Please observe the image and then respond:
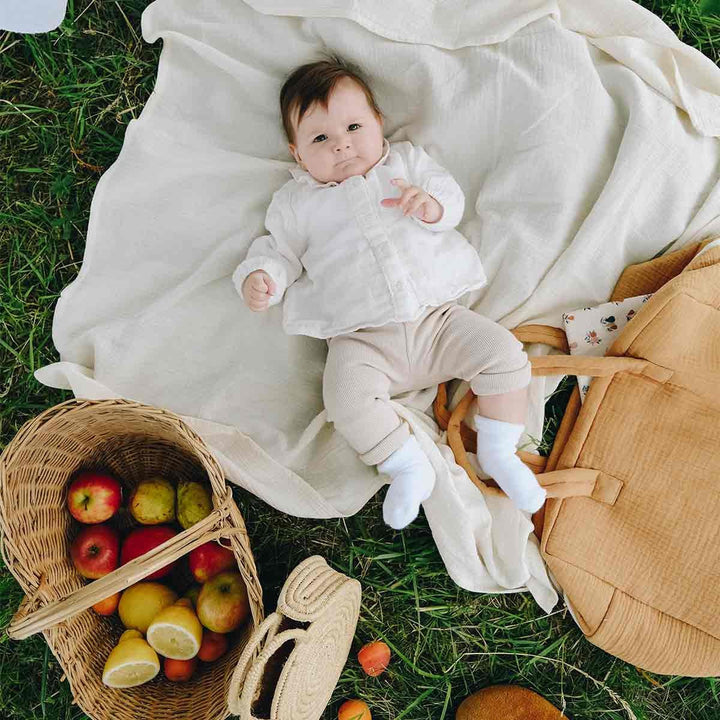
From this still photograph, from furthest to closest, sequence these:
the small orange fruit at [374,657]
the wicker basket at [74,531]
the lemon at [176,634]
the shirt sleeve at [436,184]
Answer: the small orange fruit at [374,657], the shirt sleeve at [436,184], the lemon at [176,634], the wicker basket at [74,531]

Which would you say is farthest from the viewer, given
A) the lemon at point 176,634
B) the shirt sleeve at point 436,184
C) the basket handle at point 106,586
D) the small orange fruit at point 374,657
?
the small orange fruit at point 374,657

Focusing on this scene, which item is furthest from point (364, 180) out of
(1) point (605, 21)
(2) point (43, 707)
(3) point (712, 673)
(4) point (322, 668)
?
(2) point (43, 707)

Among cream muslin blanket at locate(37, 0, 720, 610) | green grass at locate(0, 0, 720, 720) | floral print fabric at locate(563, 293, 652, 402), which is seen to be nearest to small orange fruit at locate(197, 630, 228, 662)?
green grass at locate(0, 0, 720, 720)

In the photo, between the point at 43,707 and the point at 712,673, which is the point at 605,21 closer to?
the point at 712,673

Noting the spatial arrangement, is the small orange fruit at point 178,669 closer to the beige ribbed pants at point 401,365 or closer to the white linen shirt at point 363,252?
the beige ribbed pants at point 401,365

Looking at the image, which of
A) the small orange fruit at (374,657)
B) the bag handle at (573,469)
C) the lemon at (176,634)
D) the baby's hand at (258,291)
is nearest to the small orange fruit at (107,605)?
the lemon at (176,634)

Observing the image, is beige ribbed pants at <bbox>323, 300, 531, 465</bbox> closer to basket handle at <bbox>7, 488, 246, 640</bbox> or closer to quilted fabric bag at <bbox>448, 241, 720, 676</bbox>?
quilted fabric bag at <bbox>448, 241, 720, 676</bbox>

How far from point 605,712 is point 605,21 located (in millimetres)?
1979

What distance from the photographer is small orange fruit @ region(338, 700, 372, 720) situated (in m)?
1.99

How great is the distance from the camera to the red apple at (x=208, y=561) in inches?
74.3

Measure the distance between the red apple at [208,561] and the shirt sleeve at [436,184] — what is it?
3.43ft

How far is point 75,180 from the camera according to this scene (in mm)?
2104

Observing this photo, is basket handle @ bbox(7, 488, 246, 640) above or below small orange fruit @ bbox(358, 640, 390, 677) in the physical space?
above

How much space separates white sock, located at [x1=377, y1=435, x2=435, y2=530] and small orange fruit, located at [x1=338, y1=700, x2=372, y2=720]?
1.90 feet
